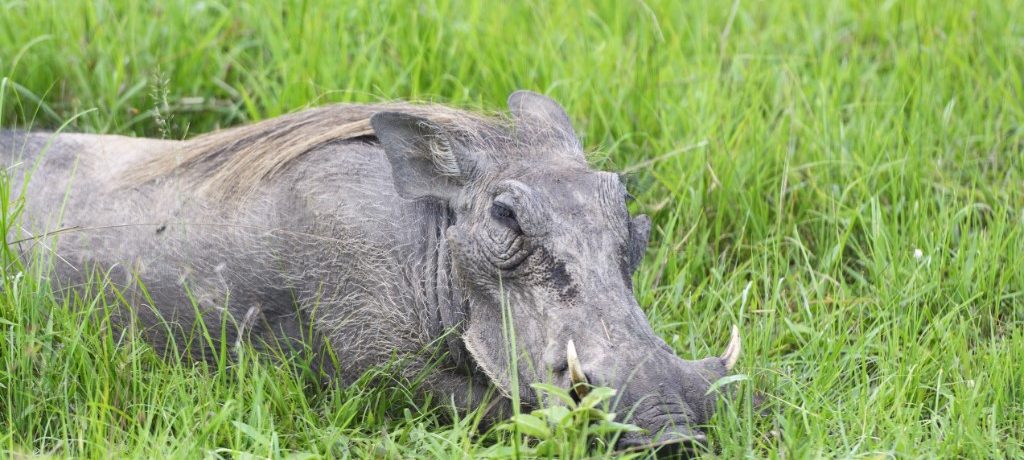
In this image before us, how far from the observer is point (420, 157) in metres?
3.72

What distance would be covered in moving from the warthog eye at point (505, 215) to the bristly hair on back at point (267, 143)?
0.36 meters

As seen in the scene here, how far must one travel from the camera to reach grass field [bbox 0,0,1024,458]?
340 cm

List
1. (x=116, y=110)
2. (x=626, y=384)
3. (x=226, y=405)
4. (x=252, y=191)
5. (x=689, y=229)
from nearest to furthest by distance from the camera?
(x=626, y=384) < (x=226, y=405) < (x=252, y=191) < (x=689, y=229) < (x=116, y=110)

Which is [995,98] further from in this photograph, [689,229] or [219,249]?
[219,249]

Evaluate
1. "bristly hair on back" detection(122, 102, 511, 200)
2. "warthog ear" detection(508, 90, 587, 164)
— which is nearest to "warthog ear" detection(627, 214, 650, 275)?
"warthog ear" detection(508, 90, 587, 164)

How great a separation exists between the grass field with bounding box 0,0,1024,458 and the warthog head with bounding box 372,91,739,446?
0.20m

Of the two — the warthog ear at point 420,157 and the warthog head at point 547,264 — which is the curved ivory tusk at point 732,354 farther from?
the warthog ear at point 420,157

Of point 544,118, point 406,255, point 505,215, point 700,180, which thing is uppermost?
point 544,118

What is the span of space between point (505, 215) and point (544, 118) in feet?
1.76

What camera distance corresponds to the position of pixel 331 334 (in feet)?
12.2

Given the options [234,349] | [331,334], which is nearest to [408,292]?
[331,334]

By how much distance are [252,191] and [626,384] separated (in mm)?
1427

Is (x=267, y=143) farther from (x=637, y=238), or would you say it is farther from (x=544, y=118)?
(x=637, y=238)

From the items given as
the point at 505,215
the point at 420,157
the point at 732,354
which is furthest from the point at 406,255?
the point at 732,354
